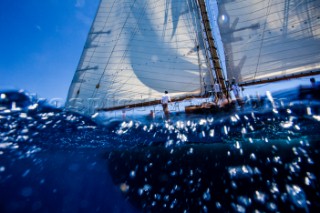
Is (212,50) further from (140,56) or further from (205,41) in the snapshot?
(140,56)

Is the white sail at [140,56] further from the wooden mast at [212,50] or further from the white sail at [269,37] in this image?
Result: the white sail at [269,37]

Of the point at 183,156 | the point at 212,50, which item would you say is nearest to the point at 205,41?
the point at 212,50

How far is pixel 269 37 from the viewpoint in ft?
28.5

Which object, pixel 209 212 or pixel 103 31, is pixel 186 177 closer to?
pixel 209 212

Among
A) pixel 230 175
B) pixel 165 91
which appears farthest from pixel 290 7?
pixel 230 175

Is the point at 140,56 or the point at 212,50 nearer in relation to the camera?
the point at 140,56

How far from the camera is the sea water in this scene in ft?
21.4

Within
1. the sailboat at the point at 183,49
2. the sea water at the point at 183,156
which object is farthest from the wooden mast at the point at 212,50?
the sea water at the point at 183,156

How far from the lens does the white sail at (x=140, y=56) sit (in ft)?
28.2

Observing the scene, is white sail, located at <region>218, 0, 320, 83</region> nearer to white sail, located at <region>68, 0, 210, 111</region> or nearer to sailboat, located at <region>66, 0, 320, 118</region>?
sailboat, located at <region>66, 0, 320, 118</region>

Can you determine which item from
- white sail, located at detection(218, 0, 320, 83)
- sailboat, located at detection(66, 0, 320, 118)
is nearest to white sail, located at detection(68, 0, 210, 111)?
sailboat, located at detection(66, 0, 320, 118)

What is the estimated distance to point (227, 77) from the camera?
985 centimetres

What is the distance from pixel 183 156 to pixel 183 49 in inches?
272

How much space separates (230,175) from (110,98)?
410 inches
